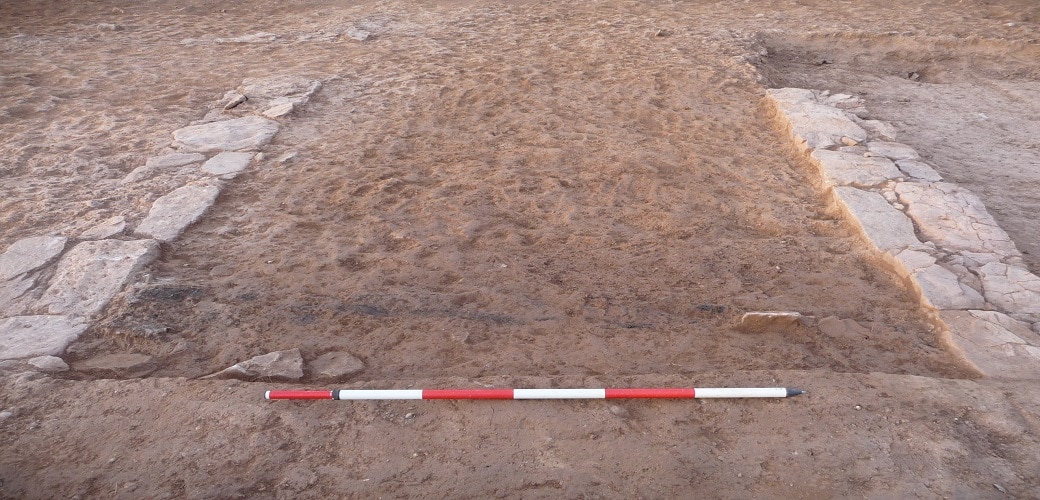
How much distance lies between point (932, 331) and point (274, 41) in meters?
6.72

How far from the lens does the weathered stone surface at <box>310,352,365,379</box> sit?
2.79m

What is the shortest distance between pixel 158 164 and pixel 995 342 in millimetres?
4758

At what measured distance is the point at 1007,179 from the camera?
460 cm

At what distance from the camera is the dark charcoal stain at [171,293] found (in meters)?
3.23

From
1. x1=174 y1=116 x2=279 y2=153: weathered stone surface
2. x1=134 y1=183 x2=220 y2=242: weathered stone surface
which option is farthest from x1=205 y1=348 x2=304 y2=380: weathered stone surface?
x1=174 y1=116 x2=279 y2=153: weathered stone surface

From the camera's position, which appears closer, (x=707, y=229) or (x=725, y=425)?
(x=725, y=425)

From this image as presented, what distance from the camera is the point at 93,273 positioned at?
10.9 ft

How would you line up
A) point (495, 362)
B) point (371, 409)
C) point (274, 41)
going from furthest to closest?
point (274, 41)
point (495, 362)
point (371, 409)

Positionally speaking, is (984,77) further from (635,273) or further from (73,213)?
(73,213)

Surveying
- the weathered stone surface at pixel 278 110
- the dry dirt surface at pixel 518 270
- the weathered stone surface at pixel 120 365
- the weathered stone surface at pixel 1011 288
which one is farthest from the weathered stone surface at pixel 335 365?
the weathered stone surface at pixel 278 110

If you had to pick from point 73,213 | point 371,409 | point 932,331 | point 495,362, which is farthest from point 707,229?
point 73,213

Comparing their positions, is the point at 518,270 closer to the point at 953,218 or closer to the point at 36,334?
the point at 36,334

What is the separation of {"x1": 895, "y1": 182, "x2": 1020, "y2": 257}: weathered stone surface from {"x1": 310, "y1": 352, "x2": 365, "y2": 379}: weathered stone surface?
3.04 metres

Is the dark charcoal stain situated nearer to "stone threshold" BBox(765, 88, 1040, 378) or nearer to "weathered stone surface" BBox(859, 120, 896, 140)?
"stone threshold" BBox(765, 88, 1040, 378)
